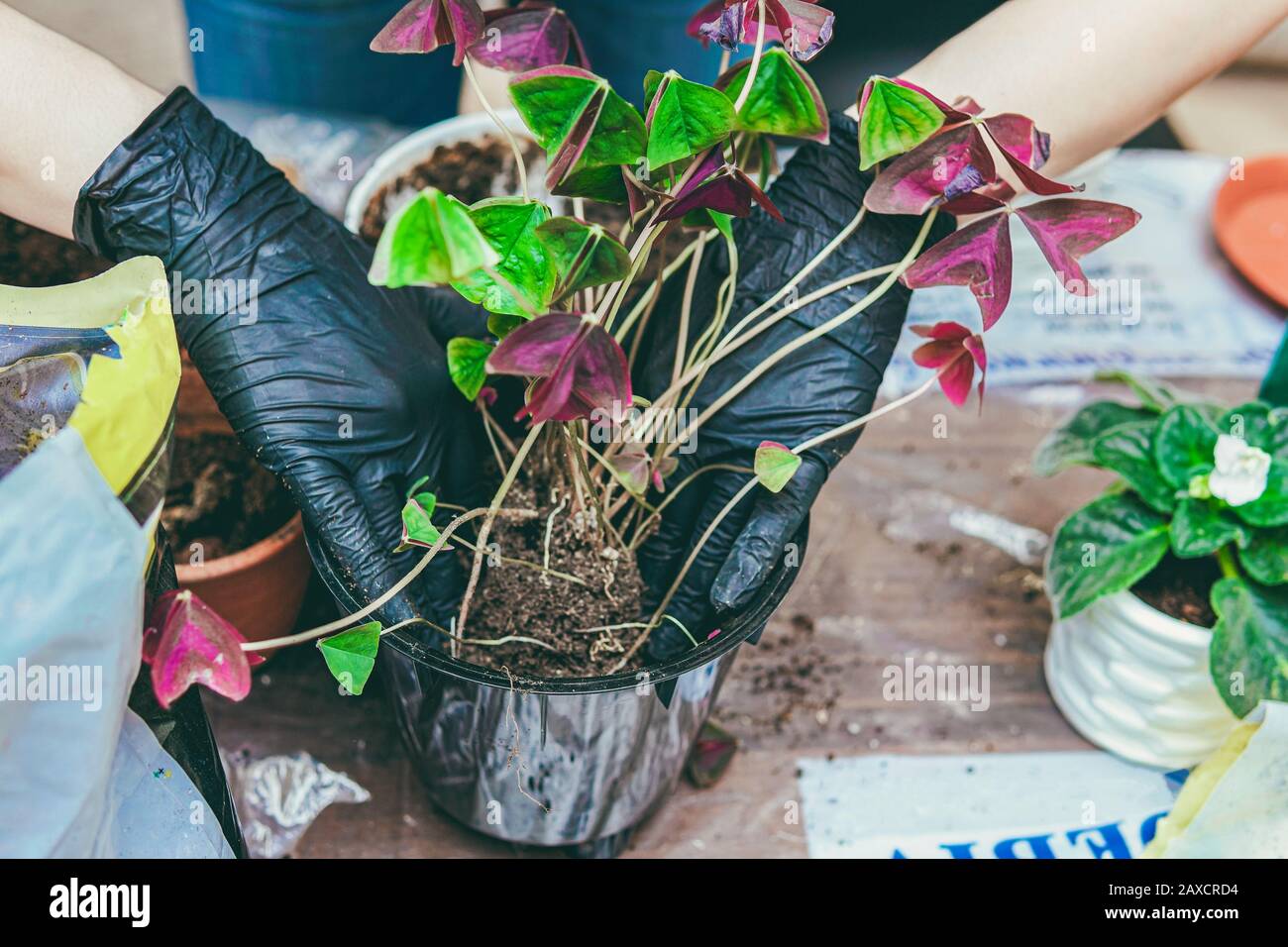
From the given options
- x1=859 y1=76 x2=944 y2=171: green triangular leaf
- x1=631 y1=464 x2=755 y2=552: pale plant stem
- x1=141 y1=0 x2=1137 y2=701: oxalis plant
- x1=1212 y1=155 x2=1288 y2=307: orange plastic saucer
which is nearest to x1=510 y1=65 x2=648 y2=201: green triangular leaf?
x1=141 y1=0 x2=1137 y2=701: oxalis plant

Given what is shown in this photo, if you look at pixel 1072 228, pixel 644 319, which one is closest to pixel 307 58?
pixel 644 319

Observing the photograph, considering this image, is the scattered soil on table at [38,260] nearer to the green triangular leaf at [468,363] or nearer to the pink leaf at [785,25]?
the green triangular leaf at [468,363]

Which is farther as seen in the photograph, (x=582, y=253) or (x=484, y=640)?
(x=484, y=640)

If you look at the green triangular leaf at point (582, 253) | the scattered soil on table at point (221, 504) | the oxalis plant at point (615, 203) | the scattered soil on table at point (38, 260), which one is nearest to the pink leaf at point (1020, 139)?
the oxalis plant at point (615, 203)

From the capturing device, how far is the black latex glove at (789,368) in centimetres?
63

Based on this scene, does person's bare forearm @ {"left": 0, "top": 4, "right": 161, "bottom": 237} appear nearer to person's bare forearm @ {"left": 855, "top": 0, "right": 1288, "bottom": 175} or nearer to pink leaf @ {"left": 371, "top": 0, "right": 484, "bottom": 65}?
pink leaf @ {"left": 371, "top": 0, "right": 484, "bottom": 65}

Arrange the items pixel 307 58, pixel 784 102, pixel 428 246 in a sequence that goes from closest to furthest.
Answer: pixel 428 246
pixel 784 102
pixel 307 58

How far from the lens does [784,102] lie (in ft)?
1.48

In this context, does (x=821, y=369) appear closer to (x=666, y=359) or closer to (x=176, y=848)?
(x=666, y=359)

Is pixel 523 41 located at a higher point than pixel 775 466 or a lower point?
higher

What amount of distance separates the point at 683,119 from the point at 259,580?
433mm

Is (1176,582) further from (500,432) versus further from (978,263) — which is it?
(500,432)

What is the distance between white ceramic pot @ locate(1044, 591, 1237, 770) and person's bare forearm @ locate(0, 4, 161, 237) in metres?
0.71
